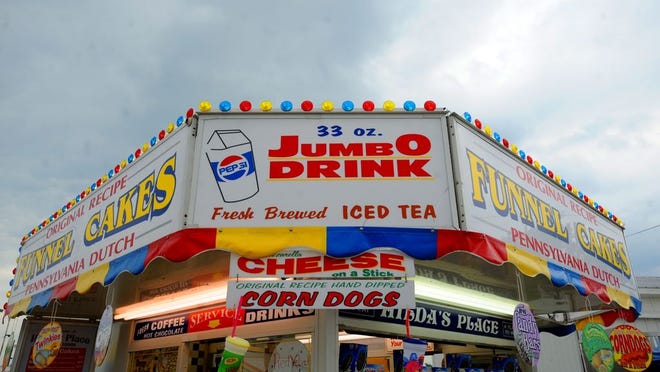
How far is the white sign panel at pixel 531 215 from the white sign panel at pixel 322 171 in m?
0.41

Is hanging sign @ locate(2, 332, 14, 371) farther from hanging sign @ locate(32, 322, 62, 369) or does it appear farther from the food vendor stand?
hanging sign @ locate(32, 322, 62, 369)

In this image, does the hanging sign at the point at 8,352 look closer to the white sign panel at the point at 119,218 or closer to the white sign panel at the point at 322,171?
the white sign panel at the point at 119,218

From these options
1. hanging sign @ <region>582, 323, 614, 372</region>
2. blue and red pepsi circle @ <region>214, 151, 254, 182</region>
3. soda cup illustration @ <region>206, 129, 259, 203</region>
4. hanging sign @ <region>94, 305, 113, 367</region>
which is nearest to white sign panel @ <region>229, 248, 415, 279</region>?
soda cup illustration @ <region>206, 129, 259, 203</region>

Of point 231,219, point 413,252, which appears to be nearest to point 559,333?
point 413,252

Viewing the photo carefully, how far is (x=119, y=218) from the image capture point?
19.3 ft

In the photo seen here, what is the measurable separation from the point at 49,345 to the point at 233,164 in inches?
164

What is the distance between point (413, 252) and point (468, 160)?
4.42ft

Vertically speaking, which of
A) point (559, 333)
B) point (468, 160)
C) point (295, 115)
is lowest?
point (559, 333)

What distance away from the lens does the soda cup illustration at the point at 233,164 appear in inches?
185

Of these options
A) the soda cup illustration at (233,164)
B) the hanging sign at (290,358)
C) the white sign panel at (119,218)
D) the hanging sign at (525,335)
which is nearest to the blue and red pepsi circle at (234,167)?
the soda cup illustration at (233,164)

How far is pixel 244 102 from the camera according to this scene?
512 centimetres

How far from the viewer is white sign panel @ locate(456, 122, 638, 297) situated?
5027mm

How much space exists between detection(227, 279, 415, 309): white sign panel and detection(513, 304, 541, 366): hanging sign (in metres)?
1.38

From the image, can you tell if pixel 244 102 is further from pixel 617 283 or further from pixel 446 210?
pixel 617 283
